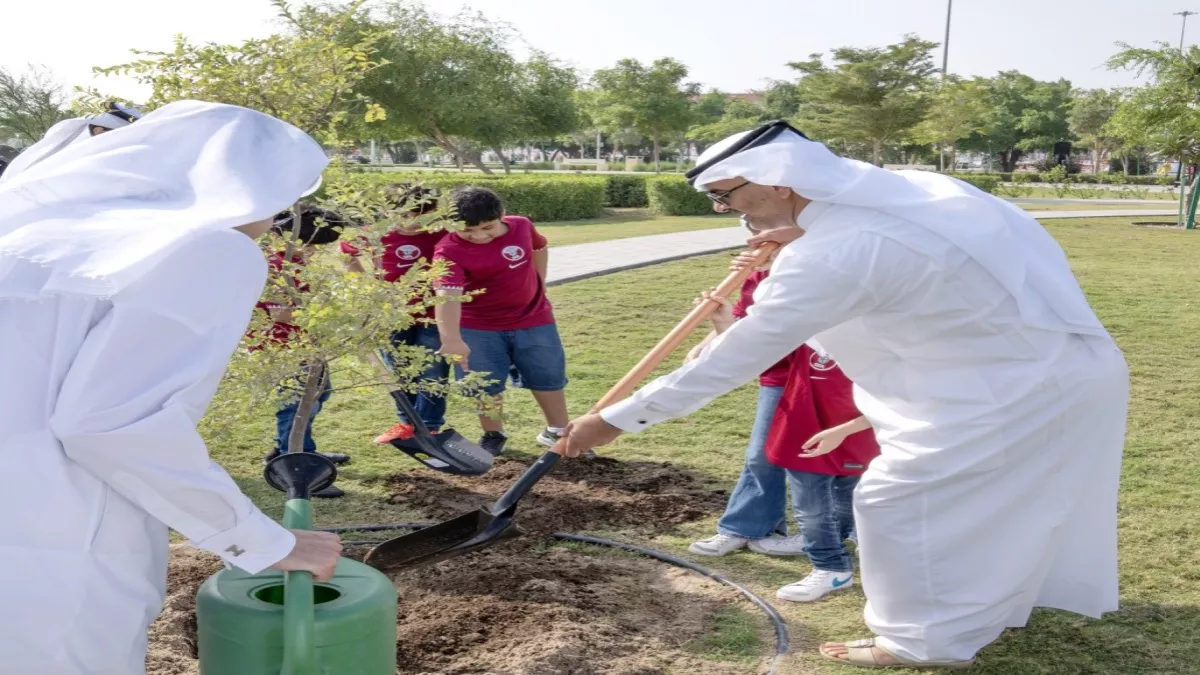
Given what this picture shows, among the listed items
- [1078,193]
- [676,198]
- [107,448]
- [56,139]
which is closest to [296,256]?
[56,139]

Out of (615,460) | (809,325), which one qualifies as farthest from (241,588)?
(615,460)

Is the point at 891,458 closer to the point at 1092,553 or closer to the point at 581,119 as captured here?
the point at 1092,553

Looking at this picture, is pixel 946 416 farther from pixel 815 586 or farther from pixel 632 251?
pixel 632 251

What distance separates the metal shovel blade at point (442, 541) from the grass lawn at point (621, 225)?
41.5ft

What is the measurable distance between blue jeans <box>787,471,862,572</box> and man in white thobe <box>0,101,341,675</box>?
2.33 meters

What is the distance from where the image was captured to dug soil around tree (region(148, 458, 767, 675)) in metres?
3.44

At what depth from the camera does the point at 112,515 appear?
1922mm

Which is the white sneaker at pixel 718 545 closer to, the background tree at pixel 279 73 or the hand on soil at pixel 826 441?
the hand on soil at pixel 826 441

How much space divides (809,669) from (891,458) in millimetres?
684

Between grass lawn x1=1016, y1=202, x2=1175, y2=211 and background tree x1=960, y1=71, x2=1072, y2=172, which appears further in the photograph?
background tree x1=960, y1=71, x2=1072, y2=172

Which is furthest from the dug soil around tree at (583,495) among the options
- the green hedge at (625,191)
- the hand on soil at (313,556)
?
the green hedge at (625,191)

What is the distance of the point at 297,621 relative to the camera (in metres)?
2.17

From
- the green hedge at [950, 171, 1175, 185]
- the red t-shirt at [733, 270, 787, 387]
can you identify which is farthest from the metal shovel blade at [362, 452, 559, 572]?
the green hedge at [950, 171, 1175, 185]

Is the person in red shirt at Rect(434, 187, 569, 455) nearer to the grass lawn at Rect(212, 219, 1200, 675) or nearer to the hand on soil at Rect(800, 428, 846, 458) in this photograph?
the grass lawn at Rect(212, 219, 1200, 675)
